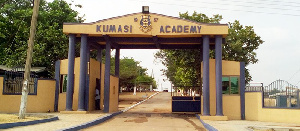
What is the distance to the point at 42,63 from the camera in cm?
2867

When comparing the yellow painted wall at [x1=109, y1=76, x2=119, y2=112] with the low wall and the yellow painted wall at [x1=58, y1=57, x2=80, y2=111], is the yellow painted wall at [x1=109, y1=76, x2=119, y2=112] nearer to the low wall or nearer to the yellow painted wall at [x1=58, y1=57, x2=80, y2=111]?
the yellow painted wall at [x1=58, y1=57, x2=80, y2=111]

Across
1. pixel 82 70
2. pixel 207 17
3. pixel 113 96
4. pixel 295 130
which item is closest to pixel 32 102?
pixel 82 70

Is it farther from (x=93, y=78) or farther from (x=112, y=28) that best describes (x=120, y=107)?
(x=112, y=28)

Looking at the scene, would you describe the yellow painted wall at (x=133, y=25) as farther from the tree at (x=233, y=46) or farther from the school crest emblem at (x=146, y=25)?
the tree at (x=233, y=46)

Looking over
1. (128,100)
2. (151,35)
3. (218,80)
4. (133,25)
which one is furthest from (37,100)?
(128,100)

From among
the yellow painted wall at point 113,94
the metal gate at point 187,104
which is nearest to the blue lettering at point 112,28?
the yellow painted wall at point 113,94

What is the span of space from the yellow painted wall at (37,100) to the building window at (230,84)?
36.8 feet

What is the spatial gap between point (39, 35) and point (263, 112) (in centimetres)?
2077

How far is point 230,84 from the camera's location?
19.1 meters

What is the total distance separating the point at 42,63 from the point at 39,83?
9.66 metres

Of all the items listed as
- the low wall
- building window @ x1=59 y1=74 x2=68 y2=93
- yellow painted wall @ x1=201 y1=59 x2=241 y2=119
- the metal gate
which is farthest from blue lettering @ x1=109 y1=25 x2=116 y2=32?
the low wall

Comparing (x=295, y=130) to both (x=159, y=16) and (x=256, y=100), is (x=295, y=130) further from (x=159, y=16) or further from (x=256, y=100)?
(x=159, y=16)

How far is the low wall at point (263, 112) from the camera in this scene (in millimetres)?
17141

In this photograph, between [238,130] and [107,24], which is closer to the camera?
[238,130]
